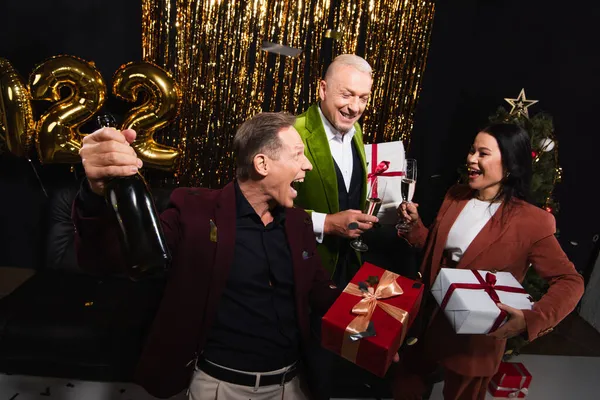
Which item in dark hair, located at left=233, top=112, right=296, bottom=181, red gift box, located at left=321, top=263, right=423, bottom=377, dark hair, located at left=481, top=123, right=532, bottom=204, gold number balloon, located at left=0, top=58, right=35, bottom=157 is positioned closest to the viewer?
red gift box, located at left=321, top=263, right=423, bottom=377

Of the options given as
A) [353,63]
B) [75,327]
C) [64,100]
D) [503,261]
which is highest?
[353,63]

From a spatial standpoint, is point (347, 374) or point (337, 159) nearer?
point (337, 159)

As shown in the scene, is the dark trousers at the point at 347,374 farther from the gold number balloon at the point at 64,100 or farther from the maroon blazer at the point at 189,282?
the gold number balloon at the point at 64,100

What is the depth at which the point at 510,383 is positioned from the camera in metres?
3.23

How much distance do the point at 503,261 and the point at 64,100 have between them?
308cm

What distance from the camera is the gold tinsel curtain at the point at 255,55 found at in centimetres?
361

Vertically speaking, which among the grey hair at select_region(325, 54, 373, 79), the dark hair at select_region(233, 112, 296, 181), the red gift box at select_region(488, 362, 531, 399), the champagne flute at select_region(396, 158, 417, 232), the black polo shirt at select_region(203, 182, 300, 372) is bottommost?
the red gift box at select_region(488, 362, 531, 399)

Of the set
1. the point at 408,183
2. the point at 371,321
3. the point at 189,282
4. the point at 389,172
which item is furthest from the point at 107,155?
the point at 389,172

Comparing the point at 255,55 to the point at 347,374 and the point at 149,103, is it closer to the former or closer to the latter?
the point at 149,103

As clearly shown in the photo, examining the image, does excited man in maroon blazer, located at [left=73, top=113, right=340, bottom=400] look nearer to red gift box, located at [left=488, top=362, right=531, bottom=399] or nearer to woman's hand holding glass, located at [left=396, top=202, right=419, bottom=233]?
woman's hand holding glass, located at [left=396, top=202, right=419, bottom=233]

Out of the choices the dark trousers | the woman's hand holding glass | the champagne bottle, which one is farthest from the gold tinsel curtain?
the champagne bottle

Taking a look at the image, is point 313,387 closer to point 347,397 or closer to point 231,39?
point 347,397

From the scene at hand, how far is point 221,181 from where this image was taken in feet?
13.2

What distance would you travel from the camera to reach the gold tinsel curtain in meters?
3.61
